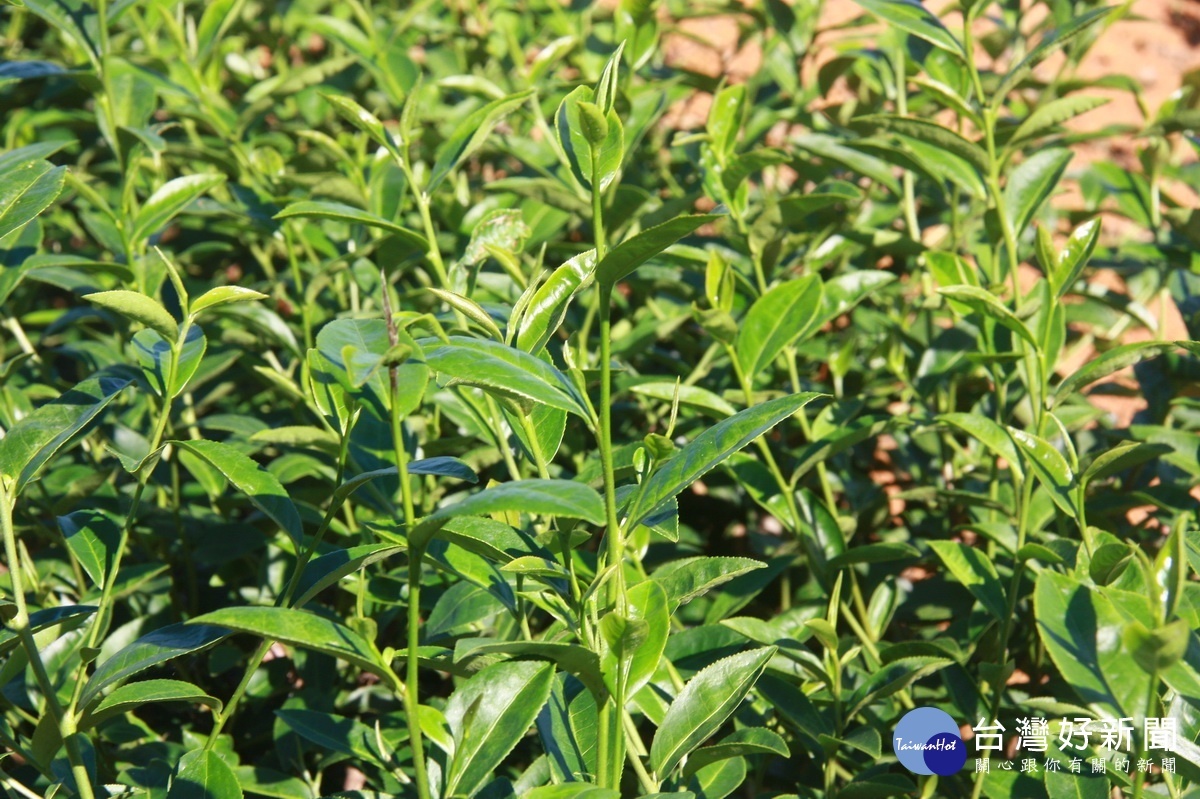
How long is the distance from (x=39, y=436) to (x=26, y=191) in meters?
0.29

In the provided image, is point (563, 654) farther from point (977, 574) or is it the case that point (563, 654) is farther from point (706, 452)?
point (977, 574)

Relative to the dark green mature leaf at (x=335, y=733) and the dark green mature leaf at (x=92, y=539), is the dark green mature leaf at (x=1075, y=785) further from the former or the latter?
the dark green mature leaf at (x=92, y=539)

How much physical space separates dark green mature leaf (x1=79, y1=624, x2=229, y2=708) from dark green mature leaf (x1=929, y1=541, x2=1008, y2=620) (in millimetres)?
881

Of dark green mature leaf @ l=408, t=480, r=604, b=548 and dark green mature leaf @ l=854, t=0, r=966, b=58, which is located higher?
dark green mature leaf @ l=854, t=0, r=966, b=58

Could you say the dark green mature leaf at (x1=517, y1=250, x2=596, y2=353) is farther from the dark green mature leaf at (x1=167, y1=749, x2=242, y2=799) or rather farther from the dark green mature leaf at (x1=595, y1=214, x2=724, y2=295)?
the dark green mature leaf at (x1=167, y1=749, x2=242, y2=799)

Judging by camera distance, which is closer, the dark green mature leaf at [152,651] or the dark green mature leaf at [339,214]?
the dark green mature leaf at [152,651]

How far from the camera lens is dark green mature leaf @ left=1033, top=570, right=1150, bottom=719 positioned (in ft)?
3.18

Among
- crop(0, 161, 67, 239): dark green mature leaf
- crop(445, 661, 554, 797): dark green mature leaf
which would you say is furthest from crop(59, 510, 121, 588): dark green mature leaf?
crop(445, 661, 554, 797): dark green mature leaf

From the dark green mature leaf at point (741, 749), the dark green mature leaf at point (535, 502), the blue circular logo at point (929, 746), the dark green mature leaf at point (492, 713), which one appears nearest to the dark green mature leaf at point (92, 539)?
the dark green mature leaf at point (492, 713)

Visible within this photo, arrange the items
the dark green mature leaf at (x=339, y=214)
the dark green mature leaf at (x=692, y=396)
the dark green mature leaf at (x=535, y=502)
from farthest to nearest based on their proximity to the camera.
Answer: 1. the dark green mature leaf at (x=692, y=396)
2. the dark green mature leaf at (x=339, y=214)
3. the dark green mature leaf at (x=535, y=502)

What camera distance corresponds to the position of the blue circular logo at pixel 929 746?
4.39ft

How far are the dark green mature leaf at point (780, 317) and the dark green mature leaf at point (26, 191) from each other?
0.86m

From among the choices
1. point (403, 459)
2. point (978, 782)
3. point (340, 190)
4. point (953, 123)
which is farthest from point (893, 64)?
point (403, 459)

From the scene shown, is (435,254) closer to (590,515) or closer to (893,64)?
(590,515)
